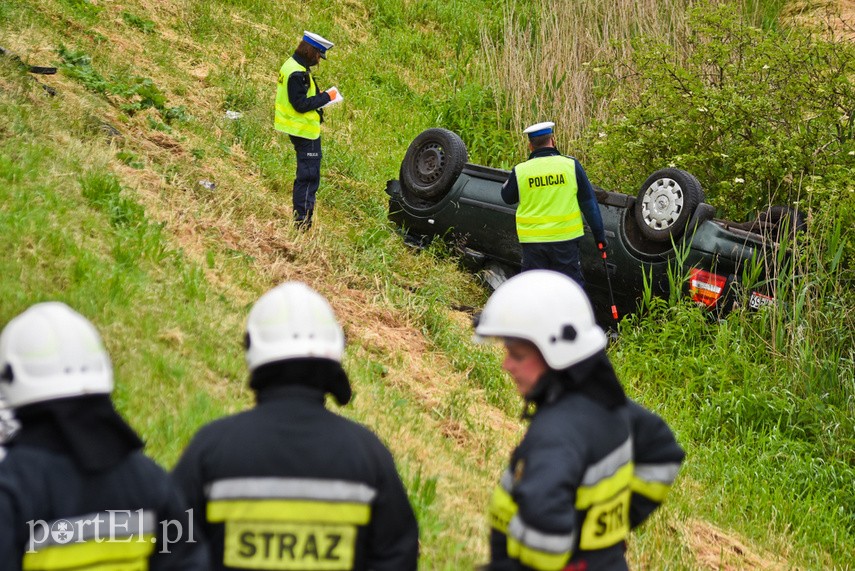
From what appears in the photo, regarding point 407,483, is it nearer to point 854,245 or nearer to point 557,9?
point 854,245

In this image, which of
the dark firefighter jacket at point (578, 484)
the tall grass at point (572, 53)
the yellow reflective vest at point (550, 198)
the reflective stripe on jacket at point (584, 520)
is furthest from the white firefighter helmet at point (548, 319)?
the tall grass at point (572, 53)

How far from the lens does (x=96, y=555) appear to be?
216cm

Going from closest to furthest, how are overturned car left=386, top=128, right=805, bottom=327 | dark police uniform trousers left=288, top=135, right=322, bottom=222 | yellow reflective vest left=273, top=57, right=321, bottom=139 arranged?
1. overturned car left=386, top=128, right=805, bottom=327
2. yellow reflective vest left=273, top=57, right=321, bottom=139
3. dark police uniform trousers left=288, top=135, right=322, bottom=222

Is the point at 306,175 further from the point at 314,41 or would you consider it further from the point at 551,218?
the point at 551,218

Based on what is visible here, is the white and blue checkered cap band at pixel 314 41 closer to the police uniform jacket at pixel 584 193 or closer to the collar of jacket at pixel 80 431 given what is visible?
the police uniform jacket at pixel 584 193

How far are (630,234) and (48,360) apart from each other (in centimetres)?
676

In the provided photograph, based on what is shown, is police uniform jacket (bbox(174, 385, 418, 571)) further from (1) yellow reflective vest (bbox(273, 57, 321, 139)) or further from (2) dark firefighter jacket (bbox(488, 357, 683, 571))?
(1) yellow reflective vest (bbox(273, 57, 321, 139))

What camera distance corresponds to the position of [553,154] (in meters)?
7.71

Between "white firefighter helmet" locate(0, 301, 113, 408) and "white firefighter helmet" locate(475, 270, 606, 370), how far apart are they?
1.03 metres

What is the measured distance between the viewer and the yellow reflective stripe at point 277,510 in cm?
230

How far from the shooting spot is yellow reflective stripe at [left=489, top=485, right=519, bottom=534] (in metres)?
2.53

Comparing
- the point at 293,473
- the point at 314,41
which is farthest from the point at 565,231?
the point at 293,473

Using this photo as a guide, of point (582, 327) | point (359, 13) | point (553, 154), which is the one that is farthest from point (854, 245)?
point (359, 13)

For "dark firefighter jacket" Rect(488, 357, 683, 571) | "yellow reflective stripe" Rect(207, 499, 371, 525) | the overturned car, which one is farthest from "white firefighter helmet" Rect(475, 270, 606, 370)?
the overturned car
